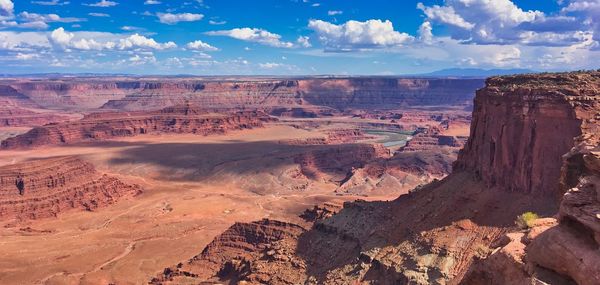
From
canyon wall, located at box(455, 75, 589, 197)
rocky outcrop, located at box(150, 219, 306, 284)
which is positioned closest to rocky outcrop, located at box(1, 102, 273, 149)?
rocky outcrop, located at box(150, 219, 306, 284)

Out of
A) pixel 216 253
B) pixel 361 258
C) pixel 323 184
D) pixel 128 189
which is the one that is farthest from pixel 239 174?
pixel 361 258

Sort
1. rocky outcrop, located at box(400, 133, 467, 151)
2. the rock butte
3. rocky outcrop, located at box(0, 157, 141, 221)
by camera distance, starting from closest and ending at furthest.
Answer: the rock butte < rocky outcrop, located at box(0, 157, 141, 221) < rocky outcrop, located at box(400, 133, 467, 151)

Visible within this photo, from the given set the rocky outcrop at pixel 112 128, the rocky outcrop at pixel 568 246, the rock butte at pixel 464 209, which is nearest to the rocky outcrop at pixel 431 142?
the rocky outcrop at pixel 112 128

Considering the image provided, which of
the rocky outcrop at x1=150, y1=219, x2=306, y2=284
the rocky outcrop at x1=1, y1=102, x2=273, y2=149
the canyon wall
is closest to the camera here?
the canyon wall

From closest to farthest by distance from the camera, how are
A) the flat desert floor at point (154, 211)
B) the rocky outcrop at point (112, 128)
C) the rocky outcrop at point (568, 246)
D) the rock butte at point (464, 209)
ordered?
the rocky outcrop at point (568, 246) < the rock butte at point (464, 209) < the flat desert floor at point (154, 211) < the rocky outcrop at point (112, 128)

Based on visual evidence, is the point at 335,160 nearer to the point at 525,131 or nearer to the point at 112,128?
the point at 112,128

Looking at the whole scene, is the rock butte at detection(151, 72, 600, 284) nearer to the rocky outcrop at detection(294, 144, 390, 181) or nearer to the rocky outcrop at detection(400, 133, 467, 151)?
the rocky outcrop at detection(294, 144, 390, 181)

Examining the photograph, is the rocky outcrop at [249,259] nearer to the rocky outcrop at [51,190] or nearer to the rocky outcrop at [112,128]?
the rocky outcrop at [51,190]
